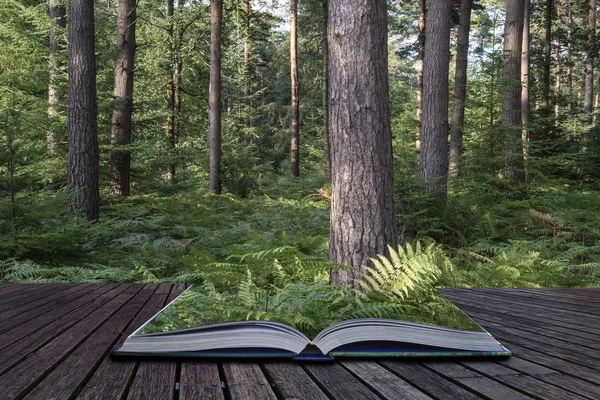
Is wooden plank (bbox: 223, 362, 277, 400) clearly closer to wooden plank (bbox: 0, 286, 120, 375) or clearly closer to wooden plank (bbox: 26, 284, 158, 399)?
wooden plank (bbox: 26, 284, 158, 399)

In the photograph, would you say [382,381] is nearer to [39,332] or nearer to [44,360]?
[44,360]

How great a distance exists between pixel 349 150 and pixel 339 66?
0.73m

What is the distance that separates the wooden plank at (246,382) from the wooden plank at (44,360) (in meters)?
0.62

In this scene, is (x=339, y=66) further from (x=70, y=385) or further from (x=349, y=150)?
(x=70, y=385)

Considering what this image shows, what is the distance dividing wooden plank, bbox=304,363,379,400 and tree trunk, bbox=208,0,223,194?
44.7 feet

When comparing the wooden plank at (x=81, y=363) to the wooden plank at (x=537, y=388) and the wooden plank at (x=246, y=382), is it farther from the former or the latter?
the wooden plank at (x=537, y=388)

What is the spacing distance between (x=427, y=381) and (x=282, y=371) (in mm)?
498

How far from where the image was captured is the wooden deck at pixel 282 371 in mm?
1422

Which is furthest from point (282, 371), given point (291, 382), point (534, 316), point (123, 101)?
point (123, 101)

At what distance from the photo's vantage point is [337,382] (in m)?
1.53

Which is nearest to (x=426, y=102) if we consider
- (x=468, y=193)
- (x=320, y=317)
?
(x=468, y=193)

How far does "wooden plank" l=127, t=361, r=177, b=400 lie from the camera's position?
1.37 meters

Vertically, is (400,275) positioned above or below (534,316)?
above

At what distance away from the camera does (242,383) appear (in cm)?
149
